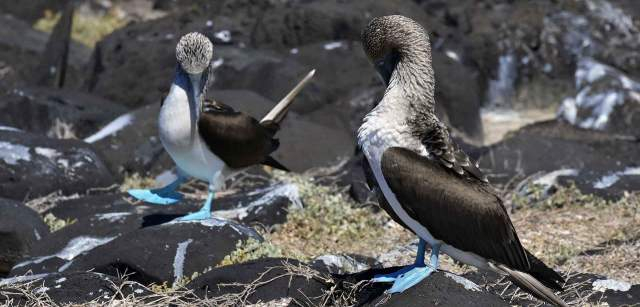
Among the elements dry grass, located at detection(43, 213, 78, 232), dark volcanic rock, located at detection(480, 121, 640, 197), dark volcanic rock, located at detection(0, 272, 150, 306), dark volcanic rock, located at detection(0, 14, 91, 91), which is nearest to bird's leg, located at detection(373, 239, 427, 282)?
dark volcanic rock, located at detection(0, 272, 150, 306)

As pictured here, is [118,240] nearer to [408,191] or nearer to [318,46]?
[408,191]

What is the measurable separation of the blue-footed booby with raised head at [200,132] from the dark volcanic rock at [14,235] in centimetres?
69

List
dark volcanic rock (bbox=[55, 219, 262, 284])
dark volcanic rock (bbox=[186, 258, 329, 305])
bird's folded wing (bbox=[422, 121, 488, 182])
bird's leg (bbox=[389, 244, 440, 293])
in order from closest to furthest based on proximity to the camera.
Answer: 1. bird's leg (bbox=[389, 244, 440, 293])
2. bird's folded wing (bbox=[422, 121, 488, 182])
3. dark volcanic rock (bbox=[186, 258, 329, 305])
4. dark volcanic rock (bbox=[55, 219, 262, 284])

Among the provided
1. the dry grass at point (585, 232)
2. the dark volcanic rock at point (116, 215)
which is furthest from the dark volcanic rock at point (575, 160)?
the dark volcanic rock at point (116, 215)

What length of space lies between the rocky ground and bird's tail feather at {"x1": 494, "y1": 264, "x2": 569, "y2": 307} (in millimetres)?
127

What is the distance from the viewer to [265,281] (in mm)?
5551

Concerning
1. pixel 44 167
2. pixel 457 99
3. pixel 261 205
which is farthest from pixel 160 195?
pixel 457 99

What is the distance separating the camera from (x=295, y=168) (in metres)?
10.5

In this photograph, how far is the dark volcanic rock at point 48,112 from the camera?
11.5m

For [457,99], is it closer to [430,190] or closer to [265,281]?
[265,281]

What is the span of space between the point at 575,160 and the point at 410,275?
528 cm

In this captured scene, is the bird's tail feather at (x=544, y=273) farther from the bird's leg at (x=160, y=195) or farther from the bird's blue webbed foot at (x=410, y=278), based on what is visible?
the bird's leg at (x=160, y=195)

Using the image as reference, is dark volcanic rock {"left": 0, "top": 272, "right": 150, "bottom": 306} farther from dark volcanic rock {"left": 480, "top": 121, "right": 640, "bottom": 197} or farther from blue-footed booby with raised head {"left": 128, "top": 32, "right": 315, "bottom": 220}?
dark volcanic rock {"left": 480, "top": 121, "right": 640, "bottom": 197}

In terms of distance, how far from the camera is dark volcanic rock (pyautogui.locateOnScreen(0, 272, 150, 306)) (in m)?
5.59
